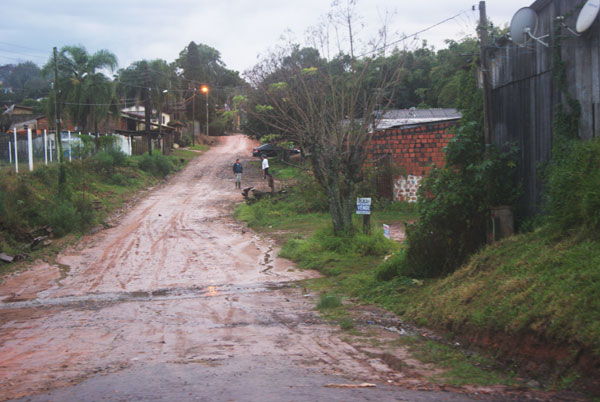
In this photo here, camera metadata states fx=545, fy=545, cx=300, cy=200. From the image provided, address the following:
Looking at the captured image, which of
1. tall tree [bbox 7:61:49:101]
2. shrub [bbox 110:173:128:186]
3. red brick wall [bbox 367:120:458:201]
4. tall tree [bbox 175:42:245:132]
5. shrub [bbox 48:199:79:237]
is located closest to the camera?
shrub [bbox 48:199:79:237]

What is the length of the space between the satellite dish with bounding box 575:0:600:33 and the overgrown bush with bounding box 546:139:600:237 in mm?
1507

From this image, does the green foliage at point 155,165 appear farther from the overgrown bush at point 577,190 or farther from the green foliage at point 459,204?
the overgrown bush at point 577,190

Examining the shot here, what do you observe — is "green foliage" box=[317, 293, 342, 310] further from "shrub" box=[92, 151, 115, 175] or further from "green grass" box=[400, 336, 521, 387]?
"shrub" box=[92, 151, 115, 175]

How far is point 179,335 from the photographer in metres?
7.61

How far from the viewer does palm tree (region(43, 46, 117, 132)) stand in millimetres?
37219

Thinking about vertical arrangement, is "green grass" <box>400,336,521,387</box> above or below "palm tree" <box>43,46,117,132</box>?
below

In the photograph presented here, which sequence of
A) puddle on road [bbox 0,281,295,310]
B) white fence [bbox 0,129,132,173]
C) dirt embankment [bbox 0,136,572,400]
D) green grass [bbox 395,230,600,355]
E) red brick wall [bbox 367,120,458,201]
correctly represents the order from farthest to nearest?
1. white fence [bbox 0,129,132,173]
2. red brick wall [bbox 367,120,458,201]
3. puddle on road [bbox 0,281,295,310]
4. dirt embankment [bbox 0,136,572,400]
5. green grass [bbox 395,230,600,355]

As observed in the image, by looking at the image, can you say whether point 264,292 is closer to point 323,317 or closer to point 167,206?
point 323,317

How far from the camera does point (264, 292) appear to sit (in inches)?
417

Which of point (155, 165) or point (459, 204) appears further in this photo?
point (155, 165)

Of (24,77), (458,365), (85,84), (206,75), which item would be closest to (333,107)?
(458,365)

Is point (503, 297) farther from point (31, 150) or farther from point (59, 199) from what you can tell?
point (31, 150)

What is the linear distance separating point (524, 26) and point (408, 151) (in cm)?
1330

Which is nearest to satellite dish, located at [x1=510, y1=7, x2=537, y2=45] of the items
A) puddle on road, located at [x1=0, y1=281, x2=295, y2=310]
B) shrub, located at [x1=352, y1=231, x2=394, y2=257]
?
shrub, located at [x1=352, y1=231, x2=394, y2=257]
